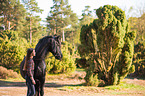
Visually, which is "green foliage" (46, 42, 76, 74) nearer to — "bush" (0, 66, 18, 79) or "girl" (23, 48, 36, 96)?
"bush" (0, 66, 18, 79)

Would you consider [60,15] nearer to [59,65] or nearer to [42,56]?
[59,65]

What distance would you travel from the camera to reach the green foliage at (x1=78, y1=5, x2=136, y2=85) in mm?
11492

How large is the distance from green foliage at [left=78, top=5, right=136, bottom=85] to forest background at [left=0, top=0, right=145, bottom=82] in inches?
185

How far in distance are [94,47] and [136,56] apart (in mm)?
6919

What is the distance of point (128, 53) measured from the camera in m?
11.6

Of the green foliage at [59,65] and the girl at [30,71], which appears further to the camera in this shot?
the green foliage at [59,65]

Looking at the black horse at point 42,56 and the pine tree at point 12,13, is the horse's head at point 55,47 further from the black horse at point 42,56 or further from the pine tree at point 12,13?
the pine tree at point 12,13

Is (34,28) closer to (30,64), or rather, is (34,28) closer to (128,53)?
(128,53)

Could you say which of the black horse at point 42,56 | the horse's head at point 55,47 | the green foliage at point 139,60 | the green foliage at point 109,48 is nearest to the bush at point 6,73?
the green foliage at point 109,48

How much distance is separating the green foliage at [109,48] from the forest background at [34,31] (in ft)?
15.5

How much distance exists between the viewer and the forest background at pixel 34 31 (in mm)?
16344

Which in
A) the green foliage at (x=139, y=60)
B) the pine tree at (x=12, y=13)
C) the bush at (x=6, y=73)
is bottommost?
the bush at (x=6, y=73)

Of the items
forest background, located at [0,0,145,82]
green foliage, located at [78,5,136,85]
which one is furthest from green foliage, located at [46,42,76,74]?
green foliage, located at [78,5,136,85]

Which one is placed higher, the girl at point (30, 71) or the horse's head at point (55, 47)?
the horse's head at point (55, 47)
